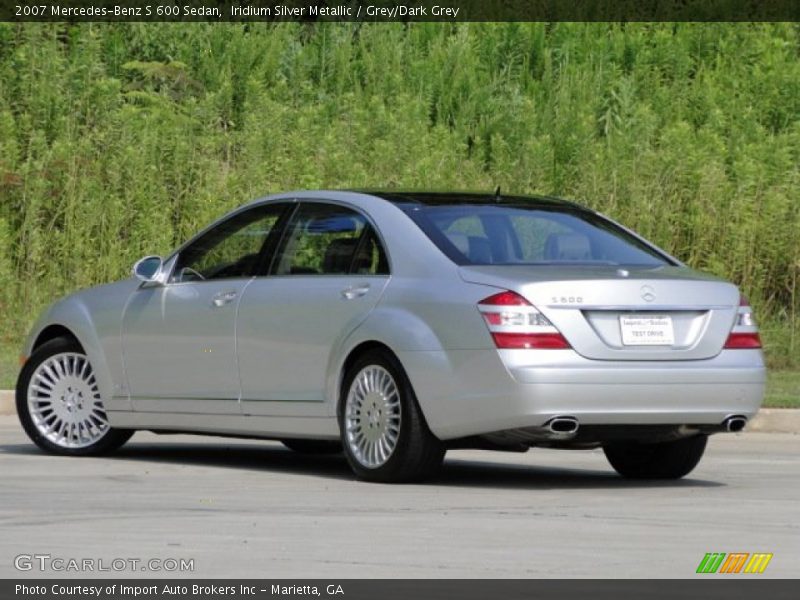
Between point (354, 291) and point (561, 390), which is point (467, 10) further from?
point (561, 390)

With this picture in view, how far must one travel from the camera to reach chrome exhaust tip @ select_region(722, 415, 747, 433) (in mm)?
10859

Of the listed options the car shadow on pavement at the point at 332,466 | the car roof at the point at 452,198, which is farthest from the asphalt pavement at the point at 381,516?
the car roof at the point at 452,198

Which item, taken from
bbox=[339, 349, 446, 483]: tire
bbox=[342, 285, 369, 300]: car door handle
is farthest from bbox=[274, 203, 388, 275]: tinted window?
bbox=[339, 349, 446, 483]: tire

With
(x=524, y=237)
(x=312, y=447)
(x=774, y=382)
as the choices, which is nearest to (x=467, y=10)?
(x=774, y=382)

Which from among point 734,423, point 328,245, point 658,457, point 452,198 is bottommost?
point 658,457

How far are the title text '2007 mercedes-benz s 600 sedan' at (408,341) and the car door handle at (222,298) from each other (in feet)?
0.07

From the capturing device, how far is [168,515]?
9461mm

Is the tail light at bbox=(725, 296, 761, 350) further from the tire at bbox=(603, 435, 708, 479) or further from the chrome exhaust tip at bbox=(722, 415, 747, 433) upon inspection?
the tire at bbox=(603, 435, 708, 479)

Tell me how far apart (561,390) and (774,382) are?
9.29m

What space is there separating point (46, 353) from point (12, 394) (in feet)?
11.9

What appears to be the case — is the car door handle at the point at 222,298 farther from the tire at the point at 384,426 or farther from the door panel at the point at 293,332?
the tire at the point at 384,426

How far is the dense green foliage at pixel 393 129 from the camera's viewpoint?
24062 mm

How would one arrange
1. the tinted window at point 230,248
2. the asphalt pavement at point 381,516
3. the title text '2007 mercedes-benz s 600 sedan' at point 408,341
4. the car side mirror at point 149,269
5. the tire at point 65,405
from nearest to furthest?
the asphalt pavement at point 381,516 → the title text '2007 mercedes-benz s 600 sedan' at point 408,341 → the tinted window at point 230,248 → the car side mirror at point 149,269 → the tire at point 65,405
